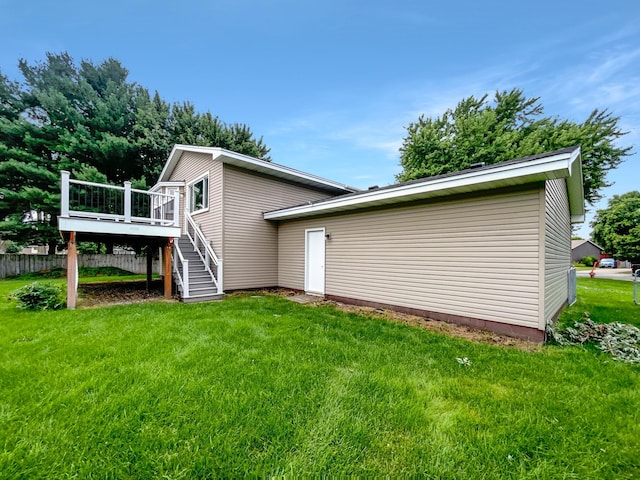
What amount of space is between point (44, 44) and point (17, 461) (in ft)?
70.1

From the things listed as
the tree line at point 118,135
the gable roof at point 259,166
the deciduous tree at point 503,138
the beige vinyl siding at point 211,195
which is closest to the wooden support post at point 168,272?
the beige vinyl siding at point 211,195

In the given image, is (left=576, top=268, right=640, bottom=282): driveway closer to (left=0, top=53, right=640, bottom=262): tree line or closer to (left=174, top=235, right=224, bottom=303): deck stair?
(left=0, top=53, right=640, bottom=262): tree line

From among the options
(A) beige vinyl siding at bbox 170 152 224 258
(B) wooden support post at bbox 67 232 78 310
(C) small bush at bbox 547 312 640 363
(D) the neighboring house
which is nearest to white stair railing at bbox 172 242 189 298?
(A) beige vinyl siding at bbox 170 152 224 258

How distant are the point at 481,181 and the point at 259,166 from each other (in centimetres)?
640

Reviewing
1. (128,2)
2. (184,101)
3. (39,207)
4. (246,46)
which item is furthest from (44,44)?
(246,46)

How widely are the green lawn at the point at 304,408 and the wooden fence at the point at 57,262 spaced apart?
12.4m

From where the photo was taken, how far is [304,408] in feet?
7.49

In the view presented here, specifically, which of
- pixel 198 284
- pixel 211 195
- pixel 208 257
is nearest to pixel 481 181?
pixel 198 284

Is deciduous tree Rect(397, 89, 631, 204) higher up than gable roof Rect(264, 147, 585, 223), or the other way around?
deciduous tree Rect(397, 89, 631, 204)

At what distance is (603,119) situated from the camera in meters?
14.7

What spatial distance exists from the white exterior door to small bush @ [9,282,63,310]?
19.8 ft

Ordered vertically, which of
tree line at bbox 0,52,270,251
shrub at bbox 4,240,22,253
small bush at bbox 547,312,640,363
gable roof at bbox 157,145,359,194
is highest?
tree line at bbox 0,52,270,251

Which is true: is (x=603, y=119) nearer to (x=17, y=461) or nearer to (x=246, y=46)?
(x=246, y=46)

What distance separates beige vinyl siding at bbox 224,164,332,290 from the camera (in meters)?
8.53
